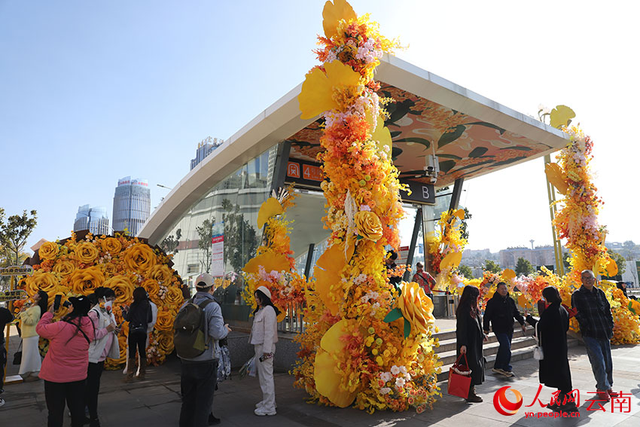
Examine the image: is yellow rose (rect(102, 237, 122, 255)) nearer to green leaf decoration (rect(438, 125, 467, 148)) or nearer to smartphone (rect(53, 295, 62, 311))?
smartphone (rect(53, 295, 62, 311))

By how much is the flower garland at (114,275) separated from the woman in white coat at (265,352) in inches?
162

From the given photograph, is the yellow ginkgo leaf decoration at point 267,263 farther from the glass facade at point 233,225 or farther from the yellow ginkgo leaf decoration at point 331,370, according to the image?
the yellow ginkgo leaf decoration at point 331,370

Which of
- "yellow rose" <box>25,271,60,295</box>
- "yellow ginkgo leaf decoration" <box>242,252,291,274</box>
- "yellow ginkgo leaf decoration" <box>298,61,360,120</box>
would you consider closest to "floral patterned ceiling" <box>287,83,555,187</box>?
"yellow ginkgo leaf decoration" <box>298,61,360,120</box>

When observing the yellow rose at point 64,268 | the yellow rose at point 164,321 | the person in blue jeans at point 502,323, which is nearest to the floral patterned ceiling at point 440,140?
the person in blue jeans at point 502,323

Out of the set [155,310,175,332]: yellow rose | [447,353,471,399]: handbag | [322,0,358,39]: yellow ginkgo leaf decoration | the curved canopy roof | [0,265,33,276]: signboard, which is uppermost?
[322,0,358,39]: yellow ginkgo leaf decoration

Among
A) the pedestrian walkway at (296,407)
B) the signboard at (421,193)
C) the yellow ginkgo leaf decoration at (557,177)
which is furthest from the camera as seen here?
the signboard at (421,193)

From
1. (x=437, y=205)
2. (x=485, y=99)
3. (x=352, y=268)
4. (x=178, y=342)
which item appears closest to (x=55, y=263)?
(x=178, y=342)

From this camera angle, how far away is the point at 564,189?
960 centimetres

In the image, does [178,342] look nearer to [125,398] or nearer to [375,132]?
[125,398]

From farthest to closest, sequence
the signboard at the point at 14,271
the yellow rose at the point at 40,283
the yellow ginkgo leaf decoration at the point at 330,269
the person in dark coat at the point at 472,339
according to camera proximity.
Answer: the yellow rose at the point at 40,283
the signboard at the point at 14,271
the yellow ginkgo leaf decoration at the point at 330,269
the person in dark coat at the point at 472,339

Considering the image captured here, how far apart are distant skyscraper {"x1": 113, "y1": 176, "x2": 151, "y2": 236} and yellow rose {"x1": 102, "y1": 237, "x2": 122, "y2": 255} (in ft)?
318

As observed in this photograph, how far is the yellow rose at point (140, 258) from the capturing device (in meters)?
8.53

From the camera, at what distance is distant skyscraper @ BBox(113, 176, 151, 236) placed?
99.1 metres


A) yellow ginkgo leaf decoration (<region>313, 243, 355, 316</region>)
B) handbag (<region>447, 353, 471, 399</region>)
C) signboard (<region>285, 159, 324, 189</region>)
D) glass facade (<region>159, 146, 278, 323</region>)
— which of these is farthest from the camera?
signboard (<region>285, 159, 324, 189</region>)
